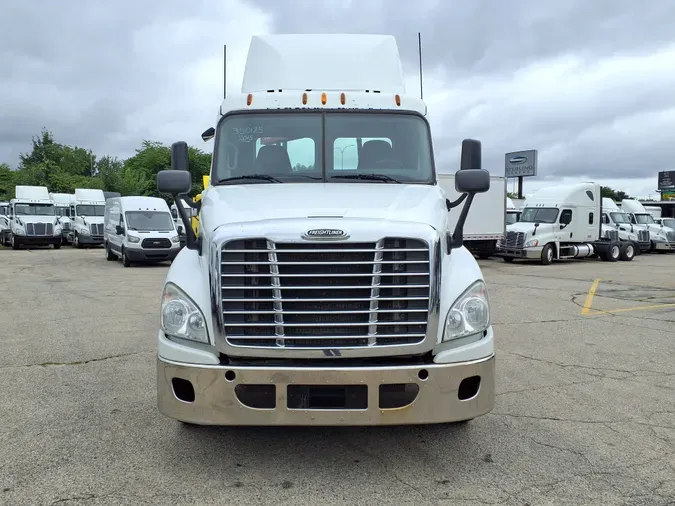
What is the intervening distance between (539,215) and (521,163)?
86.0ft

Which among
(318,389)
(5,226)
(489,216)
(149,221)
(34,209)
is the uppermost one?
(34,209)

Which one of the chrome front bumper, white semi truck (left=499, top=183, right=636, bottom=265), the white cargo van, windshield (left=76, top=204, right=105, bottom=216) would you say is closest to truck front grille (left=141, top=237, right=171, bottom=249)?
the white cargo van

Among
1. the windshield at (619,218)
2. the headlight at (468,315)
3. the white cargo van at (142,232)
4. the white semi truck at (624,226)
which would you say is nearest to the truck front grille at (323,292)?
the headlight at (468,315)

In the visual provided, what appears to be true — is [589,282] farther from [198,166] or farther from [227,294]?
[198,166]

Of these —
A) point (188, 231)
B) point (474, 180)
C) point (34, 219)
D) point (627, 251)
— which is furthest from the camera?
point (34, 219)

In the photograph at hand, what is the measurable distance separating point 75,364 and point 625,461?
220 inches

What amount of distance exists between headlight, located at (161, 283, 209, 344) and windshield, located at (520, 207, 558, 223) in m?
21.2

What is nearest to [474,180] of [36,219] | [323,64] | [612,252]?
[323,64]

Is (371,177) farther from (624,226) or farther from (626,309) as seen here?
(624,226)

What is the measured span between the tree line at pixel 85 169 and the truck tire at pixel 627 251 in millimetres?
31314

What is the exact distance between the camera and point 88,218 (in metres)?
32.9

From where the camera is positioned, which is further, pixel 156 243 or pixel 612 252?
pixel 612 252

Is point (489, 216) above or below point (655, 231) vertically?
above

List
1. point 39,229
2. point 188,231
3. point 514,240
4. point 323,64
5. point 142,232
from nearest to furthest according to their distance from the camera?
point 188,231 → point 323,64 → point 142,232 → point 514,240 → point 39,229
